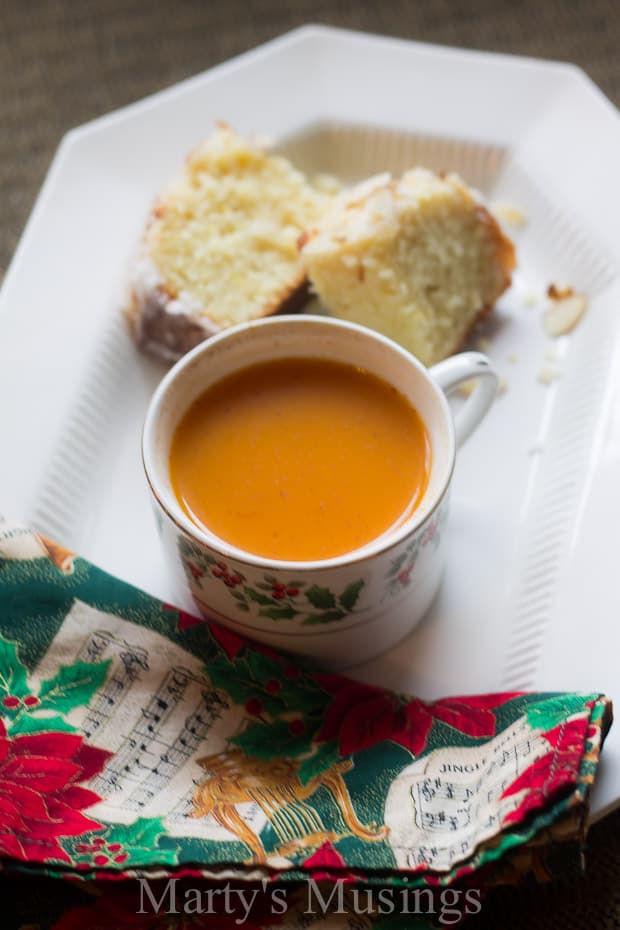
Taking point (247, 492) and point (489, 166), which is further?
point (489, 166)

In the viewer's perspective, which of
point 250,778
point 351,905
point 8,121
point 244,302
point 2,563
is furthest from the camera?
point 8,121

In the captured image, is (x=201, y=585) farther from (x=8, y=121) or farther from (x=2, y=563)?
(x=8, y=121)

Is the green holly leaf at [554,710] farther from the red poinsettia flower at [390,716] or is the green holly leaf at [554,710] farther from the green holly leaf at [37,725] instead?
the green holly leaf at [37,725]

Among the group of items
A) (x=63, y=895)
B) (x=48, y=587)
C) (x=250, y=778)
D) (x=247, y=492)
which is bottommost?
(x=63, y=895)

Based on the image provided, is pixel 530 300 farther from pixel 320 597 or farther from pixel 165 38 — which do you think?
pixel 165 38

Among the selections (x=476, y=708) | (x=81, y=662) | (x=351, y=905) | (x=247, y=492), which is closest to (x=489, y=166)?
(x=247, y=492)

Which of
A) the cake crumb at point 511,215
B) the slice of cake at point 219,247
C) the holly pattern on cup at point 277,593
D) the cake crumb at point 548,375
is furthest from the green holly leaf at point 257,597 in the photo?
the cake crumb at point 511,215
